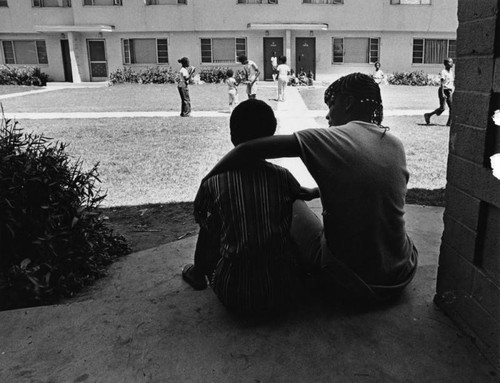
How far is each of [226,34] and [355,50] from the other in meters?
7.48

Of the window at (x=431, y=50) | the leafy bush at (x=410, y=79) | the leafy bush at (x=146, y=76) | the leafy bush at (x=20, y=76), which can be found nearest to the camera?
the leafy bush at (x=410, y=79)

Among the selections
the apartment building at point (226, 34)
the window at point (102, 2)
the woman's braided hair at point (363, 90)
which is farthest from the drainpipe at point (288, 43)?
the woman's braided hair at point (363, 90)

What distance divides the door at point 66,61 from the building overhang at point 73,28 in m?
1.50

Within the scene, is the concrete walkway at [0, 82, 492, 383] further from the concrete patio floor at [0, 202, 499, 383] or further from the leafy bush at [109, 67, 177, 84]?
the leafy bush at [109, 67, 177, 84]

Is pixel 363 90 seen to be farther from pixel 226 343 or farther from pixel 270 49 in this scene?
pixel 270 49

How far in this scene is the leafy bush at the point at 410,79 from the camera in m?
27.3

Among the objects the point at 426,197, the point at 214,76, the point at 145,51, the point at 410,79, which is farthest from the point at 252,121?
the point at 145,51

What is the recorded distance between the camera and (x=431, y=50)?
2942 cm

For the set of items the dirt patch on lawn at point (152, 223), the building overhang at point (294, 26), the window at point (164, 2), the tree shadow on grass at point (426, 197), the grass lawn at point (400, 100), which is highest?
the window at point (164, 2)

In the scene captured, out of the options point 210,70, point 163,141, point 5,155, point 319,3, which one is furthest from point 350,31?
point 5,155

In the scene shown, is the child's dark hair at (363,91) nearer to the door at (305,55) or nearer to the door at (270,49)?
the door at (270,49)

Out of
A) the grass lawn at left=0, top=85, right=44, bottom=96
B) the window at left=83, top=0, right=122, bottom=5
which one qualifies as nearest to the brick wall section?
the grass lawn at left=0, top=85, right=44, bottom=96

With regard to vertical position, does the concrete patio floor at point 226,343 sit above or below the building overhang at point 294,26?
below

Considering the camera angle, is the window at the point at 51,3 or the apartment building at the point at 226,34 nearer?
the apartment building at the point at 226,34
